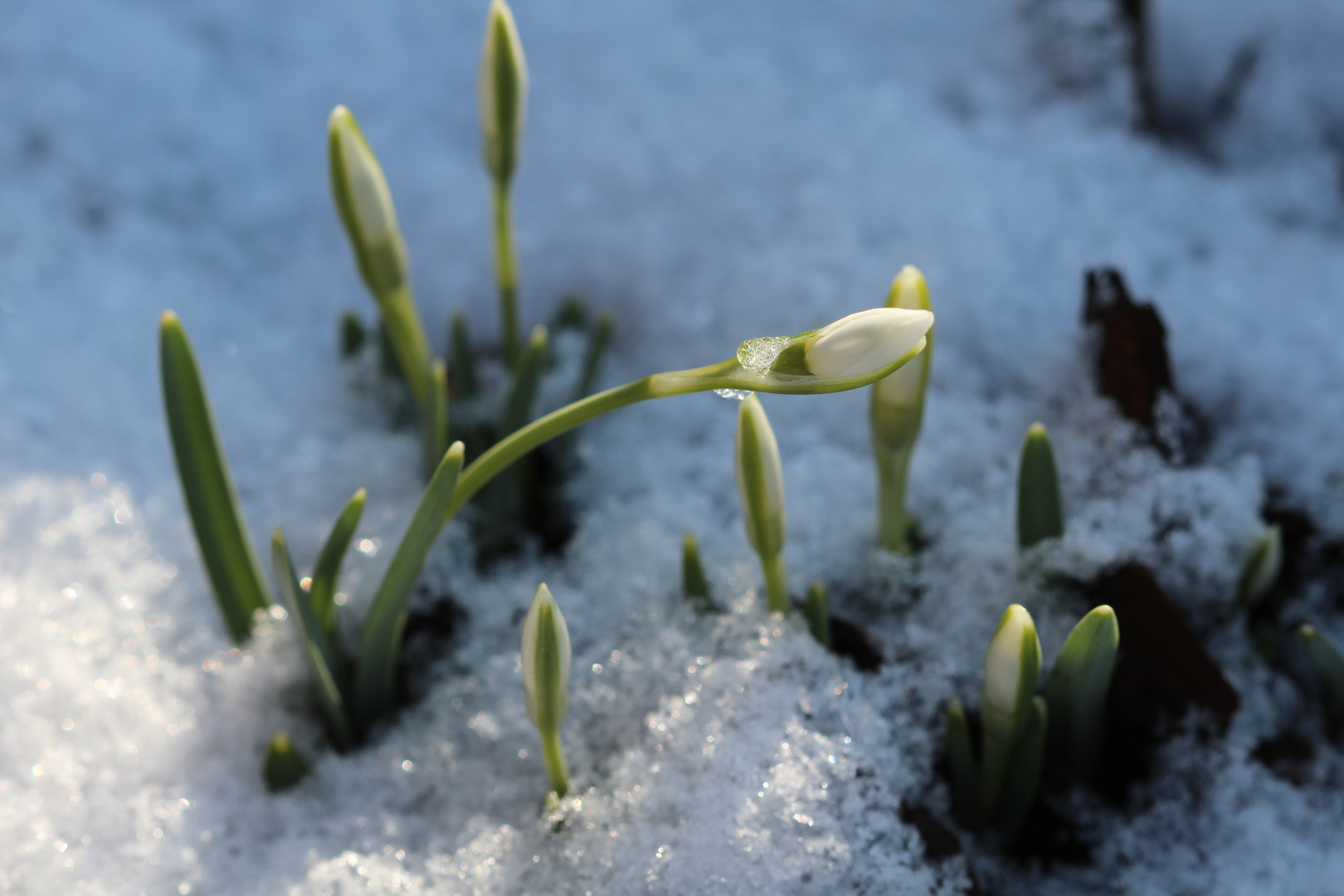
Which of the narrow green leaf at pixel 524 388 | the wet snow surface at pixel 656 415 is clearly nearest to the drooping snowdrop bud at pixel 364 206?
the narrow green leaf at pixel 524 388

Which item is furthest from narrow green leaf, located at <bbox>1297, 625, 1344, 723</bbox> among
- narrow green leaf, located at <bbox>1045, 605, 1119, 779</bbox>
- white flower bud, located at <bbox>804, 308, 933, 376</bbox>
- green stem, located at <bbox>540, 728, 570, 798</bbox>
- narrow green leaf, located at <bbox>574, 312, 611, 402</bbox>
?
narrow green leaf, located at <bbox>574, 312, 611, 402</bbox>

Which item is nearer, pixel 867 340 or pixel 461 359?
pixel 867 340

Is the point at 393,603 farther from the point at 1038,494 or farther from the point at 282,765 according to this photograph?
the point at 1038,494

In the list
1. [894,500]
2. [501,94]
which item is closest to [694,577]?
[894,500]

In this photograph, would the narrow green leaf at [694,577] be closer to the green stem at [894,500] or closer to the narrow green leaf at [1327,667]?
the green stem at [894,500]

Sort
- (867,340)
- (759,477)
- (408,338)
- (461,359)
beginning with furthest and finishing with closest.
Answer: (461,359) < (408,338) < (759,477) < (867,340)

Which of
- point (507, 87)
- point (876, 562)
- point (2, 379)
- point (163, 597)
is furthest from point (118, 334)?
point (876, 562)

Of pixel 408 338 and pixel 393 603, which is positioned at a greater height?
pixel 408 338
